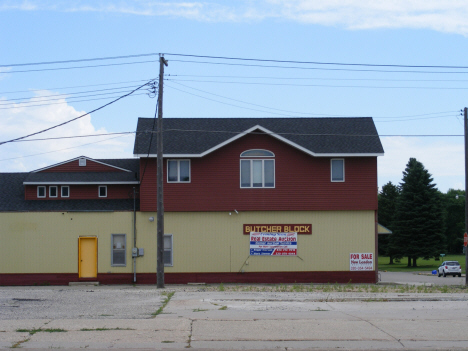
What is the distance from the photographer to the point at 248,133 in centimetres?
3102

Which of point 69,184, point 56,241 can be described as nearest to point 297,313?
point 56,241

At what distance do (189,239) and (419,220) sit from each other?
45.6 m

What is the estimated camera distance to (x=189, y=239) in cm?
3080

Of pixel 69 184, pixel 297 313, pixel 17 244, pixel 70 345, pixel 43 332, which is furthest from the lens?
pixel 69 184

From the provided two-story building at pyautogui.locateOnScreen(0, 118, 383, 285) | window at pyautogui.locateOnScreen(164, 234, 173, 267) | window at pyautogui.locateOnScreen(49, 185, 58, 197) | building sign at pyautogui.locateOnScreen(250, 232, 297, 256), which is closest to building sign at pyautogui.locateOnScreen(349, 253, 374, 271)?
two-story building at pyautogui.locateOnScreen(0, 118, 383, 285)

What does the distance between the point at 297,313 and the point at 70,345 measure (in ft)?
19.4

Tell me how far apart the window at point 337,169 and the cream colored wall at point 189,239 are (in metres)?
1.81

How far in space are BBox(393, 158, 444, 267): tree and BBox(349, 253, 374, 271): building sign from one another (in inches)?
1618

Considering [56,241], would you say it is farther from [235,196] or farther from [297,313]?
[297,313]

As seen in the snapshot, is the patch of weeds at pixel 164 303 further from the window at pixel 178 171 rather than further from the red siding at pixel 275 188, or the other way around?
the window at pixel 178 171

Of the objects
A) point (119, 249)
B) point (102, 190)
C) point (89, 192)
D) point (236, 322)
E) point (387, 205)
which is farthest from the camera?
point (387, 205)

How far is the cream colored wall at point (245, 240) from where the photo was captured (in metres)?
30.8

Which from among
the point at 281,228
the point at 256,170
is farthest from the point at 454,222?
the point at 256,170

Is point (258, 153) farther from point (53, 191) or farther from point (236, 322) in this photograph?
point (236, 322)
